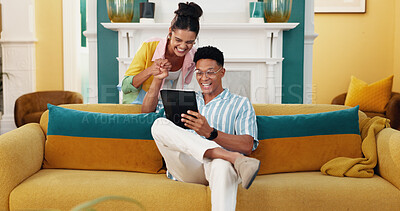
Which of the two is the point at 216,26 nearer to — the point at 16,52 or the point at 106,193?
the point at 106,193

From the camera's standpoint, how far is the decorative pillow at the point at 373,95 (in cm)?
502

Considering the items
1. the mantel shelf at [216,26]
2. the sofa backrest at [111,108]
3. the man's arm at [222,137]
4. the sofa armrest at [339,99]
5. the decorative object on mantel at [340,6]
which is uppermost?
the decorative object on mantel at [340,6]

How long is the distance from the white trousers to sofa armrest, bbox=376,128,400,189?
2.50ft

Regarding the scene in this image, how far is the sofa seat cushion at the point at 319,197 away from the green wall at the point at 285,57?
213 centimetres

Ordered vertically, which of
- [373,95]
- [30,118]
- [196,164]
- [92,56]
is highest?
[92,56]

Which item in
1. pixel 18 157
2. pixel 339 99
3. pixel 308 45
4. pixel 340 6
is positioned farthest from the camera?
pixel 340 6

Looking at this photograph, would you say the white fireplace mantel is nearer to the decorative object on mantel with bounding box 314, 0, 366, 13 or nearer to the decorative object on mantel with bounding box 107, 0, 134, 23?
the decorative object on mantel with bounding box 107, 0, 134, 23

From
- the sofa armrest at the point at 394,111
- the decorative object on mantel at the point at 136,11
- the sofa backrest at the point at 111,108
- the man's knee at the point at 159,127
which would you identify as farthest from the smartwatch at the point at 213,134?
the sofa armrest at the point at 394,111

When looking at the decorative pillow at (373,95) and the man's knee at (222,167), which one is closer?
the man's knee at (222,167)

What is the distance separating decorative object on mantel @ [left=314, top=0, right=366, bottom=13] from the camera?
5910 mm

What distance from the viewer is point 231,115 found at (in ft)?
7.27

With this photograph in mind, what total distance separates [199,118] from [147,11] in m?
2.07

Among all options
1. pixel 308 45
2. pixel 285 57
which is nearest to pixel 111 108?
pixel 285 57

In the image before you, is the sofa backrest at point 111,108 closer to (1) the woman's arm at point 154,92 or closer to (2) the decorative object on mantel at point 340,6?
(1) the woman's arm at point 154,92
